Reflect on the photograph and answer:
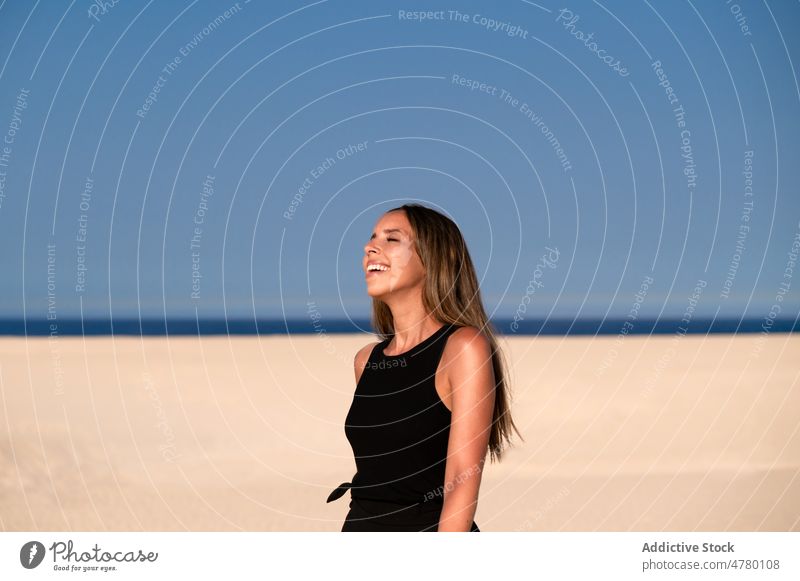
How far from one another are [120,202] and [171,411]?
22.9 feet

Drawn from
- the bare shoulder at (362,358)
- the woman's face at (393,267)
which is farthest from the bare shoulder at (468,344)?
the bare shoulder at (362,358)

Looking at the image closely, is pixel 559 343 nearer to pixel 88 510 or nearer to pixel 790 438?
pixel 790 438

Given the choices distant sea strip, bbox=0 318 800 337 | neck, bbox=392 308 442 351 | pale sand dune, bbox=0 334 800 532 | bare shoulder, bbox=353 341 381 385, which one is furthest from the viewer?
distant sea strip, bbox=0 318 800 337

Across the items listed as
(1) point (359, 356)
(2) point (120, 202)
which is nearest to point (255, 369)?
(2) point (120, 202)

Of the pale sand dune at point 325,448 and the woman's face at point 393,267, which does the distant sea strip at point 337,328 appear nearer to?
the pale sand dune at point 325,448

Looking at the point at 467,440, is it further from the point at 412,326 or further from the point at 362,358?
the point at 362,358

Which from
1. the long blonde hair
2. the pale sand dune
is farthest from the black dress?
the pale sand dune

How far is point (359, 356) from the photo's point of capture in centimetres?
477

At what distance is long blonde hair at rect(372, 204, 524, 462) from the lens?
4.28 m

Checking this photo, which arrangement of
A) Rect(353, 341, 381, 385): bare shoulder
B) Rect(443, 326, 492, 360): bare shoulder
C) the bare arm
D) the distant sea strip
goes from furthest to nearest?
1. the distant sea strip
2. Rect(353, 341, 381, 385): bare shoulder
3. Rect(443, 326, 492, 360): bare shoulder
4. the bare arm

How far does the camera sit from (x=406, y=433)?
4.09m

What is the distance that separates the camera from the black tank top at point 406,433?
4082 mm

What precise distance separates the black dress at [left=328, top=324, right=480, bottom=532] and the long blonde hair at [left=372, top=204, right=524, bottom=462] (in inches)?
4.3

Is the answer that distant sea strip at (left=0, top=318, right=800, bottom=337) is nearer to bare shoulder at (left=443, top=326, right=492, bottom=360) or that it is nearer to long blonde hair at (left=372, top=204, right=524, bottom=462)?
long blonde hair at (left=372, top=204, right=524, bottom=462)
